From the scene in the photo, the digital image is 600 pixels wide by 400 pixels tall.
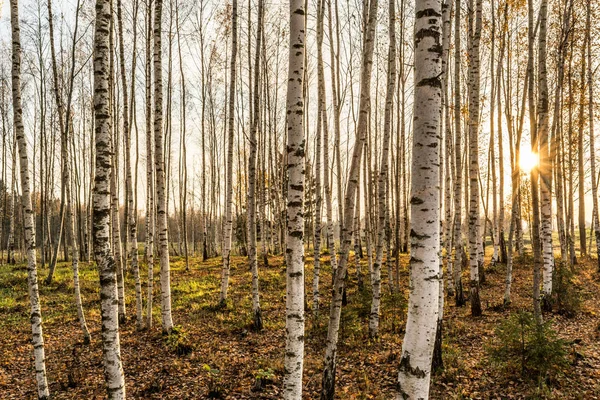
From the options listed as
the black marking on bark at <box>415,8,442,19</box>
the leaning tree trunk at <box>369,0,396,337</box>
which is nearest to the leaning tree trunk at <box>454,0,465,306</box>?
the leaning tree trunk at <box>369,0,396,337</box>

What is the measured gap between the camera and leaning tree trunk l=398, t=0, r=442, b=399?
9.00ft

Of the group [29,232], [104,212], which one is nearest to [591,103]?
[104,212]

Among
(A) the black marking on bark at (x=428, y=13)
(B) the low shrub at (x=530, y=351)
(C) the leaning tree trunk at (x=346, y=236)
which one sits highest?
(A) the black marking on bark at (x=428, y=13)

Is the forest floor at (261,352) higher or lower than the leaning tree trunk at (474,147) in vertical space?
lower

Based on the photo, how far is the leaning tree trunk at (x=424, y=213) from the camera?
2.74m

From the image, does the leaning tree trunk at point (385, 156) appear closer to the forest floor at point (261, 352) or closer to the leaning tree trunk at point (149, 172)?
the forest floor at point (261, 352)

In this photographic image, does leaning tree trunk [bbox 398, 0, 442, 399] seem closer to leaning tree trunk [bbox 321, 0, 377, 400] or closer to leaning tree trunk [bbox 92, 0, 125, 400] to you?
leaning tree trunk [bbox 321, 0, 377, 400]

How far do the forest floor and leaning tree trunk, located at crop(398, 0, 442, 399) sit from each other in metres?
3.25

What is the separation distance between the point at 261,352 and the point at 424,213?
614cm

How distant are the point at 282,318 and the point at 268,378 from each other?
3.91 metres

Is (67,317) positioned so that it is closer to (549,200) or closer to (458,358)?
(458,358)

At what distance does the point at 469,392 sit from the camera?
5.59m

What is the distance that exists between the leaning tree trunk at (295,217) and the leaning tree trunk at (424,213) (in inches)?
57.3

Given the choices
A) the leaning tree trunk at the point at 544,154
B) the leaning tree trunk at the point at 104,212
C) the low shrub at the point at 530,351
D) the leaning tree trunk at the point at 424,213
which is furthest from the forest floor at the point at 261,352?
the leaning tree trunk at the point at 424,213
